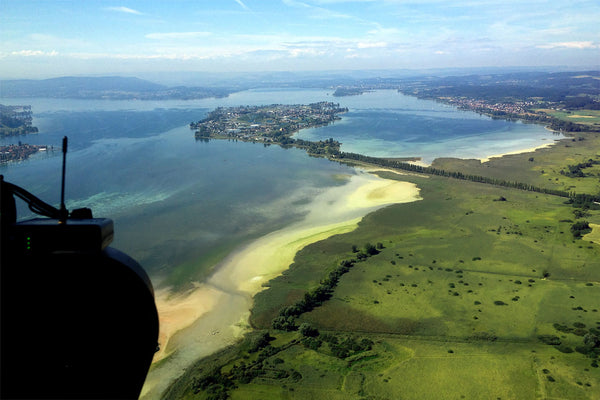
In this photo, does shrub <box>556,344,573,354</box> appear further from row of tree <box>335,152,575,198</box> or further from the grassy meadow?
row of tree <box>335,152,575,198</box>

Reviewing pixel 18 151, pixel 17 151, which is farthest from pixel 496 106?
pixel 17 151

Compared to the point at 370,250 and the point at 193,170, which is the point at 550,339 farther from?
the point at 193,170

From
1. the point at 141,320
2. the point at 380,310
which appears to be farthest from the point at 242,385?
the point at 141,320

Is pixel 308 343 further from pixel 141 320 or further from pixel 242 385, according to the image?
pixel 141 320

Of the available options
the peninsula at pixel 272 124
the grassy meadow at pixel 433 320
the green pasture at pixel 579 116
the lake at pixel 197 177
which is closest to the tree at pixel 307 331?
the grassy meadow at pixel 433 320

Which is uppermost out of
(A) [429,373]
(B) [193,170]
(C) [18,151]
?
(C) [18,151]

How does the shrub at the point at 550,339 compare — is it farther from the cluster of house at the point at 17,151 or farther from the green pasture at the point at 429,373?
the cluster of house at the point at 17,151
